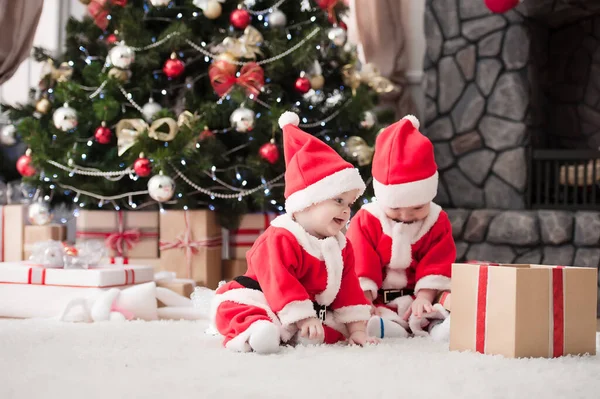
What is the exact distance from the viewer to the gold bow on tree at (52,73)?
344cm

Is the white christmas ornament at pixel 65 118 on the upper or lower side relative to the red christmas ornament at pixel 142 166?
upper

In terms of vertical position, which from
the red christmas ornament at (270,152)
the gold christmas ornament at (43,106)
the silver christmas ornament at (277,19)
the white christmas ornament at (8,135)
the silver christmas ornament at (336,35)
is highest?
the silver christmas ornament at (277,19)

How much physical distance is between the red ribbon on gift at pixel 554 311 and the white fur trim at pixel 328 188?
374 millimetres

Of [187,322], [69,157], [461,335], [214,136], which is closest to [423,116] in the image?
[214,136]

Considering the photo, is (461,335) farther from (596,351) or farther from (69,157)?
(69,157)

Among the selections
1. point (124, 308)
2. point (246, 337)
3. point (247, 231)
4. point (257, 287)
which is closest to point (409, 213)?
point (257, 287)

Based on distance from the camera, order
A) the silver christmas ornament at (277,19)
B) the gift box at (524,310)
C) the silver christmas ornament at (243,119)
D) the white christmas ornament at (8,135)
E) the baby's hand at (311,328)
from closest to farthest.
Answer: the gift box at (524,310), the baby's hand at (311,328), the silver christmas ornament at (243,119), the silver christmas ornament at (277,19), the white christmas ornament at (8,135)

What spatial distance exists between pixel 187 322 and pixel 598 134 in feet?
9.25

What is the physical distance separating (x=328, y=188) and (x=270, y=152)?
4.28 ft

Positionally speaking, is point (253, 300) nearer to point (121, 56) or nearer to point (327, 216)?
point (327, 216)

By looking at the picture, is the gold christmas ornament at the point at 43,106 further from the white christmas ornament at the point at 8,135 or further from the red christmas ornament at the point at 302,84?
the red christmas ornament at the point at 302,84

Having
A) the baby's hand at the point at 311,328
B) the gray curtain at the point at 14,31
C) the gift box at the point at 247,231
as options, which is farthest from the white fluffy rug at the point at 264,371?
the gray curtain at the point at 14,31

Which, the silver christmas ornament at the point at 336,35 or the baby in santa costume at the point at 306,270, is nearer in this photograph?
the baby in santa costume at the point at 306,270

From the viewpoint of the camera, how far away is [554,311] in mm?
1685
